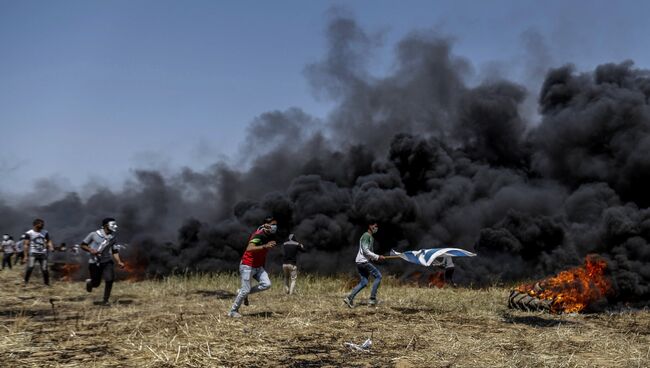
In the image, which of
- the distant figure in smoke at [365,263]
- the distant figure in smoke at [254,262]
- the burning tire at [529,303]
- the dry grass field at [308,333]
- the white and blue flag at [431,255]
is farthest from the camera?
the burning tire at [529,303]

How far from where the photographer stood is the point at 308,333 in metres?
11.0

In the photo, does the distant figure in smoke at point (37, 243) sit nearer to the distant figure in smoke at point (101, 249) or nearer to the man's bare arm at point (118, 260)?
the distant figure in smoke at point (101, 249)

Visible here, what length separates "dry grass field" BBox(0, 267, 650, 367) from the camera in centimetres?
862

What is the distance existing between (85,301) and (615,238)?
72.7 feet

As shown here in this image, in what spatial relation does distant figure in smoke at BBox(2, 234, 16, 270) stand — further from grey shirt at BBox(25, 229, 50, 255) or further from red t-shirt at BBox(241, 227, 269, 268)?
red t-shirt at BBox(241, 227, 269, 268)

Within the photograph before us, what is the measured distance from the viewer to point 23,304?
15789 millimetres

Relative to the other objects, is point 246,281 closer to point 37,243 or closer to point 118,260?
point 118,260

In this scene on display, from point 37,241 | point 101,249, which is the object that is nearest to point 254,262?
point 101,249

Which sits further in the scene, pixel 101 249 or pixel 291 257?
pixel 291 257

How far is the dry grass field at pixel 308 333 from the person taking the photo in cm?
862

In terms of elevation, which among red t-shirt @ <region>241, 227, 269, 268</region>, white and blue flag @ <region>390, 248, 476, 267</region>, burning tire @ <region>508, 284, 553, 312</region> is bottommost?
burning tire @ <region>508, 284, 553, 312</region>

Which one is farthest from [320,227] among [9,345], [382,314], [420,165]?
[9,345]

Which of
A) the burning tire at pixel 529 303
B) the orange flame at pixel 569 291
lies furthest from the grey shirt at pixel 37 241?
the orange flame at pixel 569 291

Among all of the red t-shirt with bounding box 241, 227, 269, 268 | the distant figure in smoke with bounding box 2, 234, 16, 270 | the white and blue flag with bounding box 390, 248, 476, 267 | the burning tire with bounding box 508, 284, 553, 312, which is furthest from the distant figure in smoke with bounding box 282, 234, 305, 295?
the distant figure in smoke with bounding box 2, 234, 16, 270
